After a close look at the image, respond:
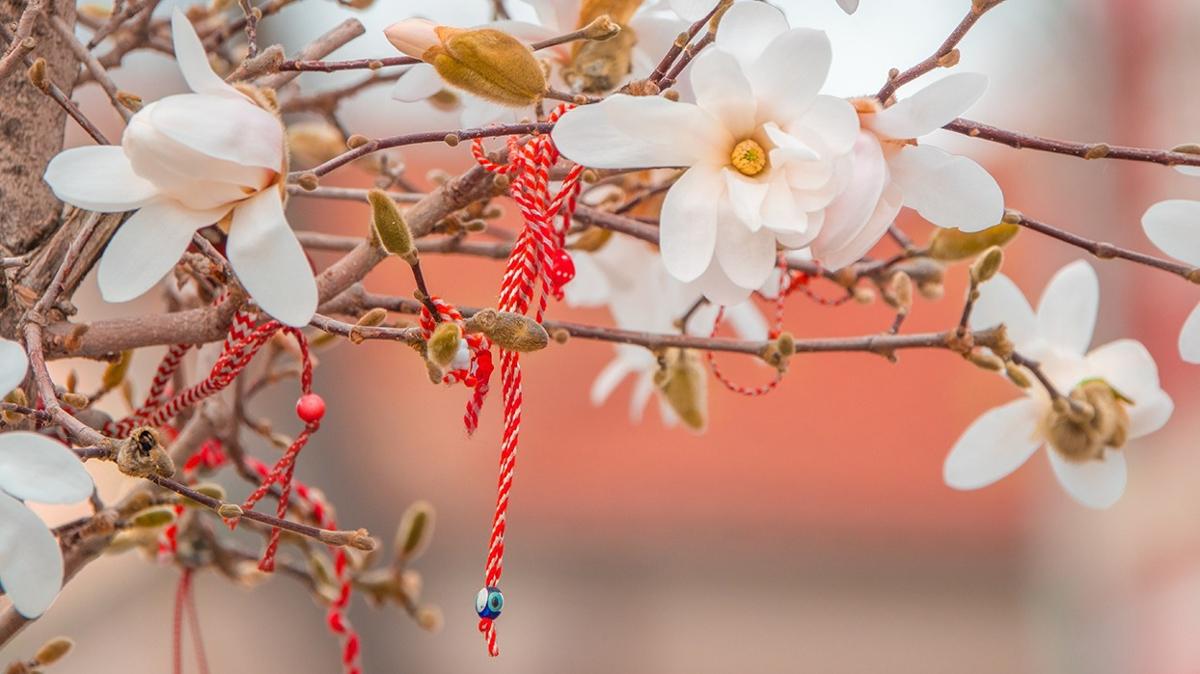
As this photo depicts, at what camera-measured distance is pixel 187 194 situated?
0.85 ft

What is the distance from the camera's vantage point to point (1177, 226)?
32cm

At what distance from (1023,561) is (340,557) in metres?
2.16

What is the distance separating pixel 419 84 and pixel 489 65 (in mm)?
59

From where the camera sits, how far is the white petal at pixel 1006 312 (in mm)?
411

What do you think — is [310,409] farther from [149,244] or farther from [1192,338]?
[1192,338]

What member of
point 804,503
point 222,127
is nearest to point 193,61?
point 222,127

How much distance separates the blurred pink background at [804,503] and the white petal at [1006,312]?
1.26 m

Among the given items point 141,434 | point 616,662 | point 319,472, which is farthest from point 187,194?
point 616,662

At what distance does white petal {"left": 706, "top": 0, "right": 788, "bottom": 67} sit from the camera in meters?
0.29

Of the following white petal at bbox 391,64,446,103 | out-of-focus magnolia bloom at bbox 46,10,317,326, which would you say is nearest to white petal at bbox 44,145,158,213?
out-of-focus magnolia bloom at bbox 46,10,317,326

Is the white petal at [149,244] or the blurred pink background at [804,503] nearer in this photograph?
the white petal at [149,244]

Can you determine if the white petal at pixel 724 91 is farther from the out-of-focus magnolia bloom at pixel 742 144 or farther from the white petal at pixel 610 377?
the white petal at pixel 610 377

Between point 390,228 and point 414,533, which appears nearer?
point 390,228

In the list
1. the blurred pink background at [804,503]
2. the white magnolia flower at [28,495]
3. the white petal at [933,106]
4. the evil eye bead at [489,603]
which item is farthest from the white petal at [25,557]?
the blurred pink background at [804,503]
